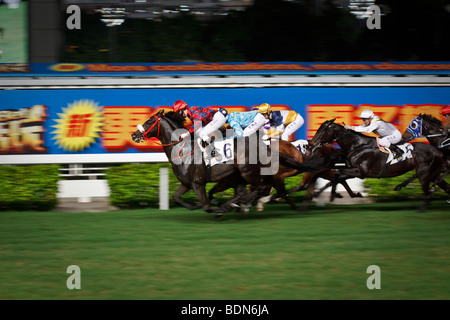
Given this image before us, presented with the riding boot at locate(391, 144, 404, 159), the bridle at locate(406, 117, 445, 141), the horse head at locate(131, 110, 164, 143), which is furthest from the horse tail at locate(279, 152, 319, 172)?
the bridle at locate(406, 117, 445, 141)

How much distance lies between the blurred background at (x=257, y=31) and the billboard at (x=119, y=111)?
303cm

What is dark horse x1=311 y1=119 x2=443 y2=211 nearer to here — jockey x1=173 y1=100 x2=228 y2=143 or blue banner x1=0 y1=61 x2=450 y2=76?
jockey x1=173 y1=100 x2=228 y2=143

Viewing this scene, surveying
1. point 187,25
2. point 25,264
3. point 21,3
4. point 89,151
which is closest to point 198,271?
point 25,264

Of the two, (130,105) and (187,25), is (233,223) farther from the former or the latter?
(187,25)

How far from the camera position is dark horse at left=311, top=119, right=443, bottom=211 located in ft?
31.2

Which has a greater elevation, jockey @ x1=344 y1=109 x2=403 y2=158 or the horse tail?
jockey @ x1=344 y1=109 x2=403 y2=158

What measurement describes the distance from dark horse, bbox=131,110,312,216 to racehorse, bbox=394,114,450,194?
104 inches

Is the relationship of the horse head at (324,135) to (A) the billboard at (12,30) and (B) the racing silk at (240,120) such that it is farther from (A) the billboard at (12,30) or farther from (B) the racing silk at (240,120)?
(A) the billboard at (12,30)

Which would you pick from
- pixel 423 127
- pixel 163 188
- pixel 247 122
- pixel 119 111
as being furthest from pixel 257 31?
pixel 247 122

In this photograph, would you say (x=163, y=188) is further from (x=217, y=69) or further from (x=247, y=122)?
(x=217, y=69)

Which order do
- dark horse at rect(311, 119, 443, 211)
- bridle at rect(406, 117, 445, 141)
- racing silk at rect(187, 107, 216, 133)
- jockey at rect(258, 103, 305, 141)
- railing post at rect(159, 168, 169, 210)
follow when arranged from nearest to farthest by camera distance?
racing silk at rect(187, 107, 216, 133) < dark horse at rect(311, 119, 443, 211) < jockey at rect(258, 103, 305, 141) < railing post at rect(159, 168, 169, 210) < bridle at rect(406, 117, 445, 141)

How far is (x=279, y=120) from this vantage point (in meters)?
9.73

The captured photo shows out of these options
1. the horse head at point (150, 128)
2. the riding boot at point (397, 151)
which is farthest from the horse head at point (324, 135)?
the horse head at point (150, 128)

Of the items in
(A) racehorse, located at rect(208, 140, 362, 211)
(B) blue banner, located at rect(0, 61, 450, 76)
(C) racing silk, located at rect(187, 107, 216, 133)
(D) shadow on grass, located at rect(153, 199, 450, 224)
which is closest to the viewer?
(C) racing silk, located at rect(187, 107, 216, 133)
